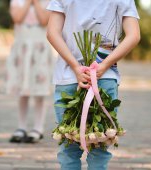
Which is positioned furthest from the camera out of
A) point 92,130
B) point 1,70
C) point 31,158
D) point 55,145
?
point 1,70

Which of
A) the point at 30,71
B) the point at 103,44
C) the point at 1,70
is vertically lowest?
the point at 1,70

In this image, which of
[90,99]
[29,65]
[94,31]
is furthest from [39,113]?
[90,99]

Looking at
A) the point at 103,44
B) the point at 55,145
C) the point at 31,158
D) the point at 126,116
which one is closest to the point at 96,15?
the point at 103,44

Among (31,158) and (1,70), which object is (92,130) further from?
(1,70)

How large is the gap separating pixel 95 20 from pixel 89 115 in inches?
22.3

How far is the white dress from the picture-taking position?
296 inches

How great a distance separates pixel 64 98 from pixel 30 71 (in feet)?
11.4

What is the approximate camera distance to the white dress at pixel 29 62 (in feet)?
24.7

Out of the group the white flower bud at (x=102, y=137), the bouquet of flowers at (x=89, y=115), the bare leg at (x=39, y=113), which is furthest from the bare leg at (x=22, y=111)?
the white flower bud at (x=102, y=137)

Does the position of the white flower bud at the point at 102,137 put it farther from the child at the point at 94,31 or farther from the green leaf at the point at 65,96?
the green leaf at the point at 65,96

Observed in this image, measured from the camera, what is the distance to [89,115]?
412 centimetres

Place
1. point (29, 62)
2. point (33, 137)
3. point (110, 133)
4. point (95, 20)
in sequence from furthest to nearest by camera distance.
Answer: point (29, 62) < point (33, 137) < point (95, 20) < point (110, 133)

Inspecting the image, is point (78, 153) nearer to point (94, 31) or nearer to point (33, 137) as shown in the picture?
point (94, 31)

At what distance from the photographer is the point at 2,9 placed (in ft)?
123
